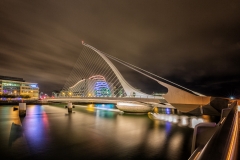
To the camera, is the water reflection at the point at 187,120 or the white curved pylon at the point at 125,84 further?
the white curved pylon at the point at 125,84

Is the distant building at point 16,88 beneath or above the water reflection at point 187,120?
above

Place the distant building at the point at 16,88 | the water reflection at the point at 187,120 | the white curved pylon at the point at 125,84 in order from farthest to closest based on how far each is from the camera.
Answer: the distant building at the point at 16,88, the white curved pylon at the point at 125,84, the water reflection at the point at 187,120

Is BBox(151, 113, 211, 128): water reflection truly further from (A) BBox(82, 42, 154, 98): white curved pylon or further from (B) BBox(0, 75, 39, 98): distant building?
(B) BBox(0, 75, 39, 98): distant building

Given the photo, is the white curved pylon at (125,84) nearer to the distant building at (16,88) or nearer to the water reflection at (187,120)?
the water reflection at (187,120)

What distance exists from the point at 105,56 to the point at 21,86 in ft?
253

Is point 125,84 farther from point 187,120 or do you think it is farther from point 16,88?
point 16,88

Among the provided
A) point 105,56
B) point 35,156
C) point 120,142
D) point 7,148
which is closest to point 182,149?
point 120,142

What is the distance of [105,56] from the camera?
41.0 m

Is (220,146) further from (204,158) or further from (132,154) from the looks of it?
Answer: (132,154)

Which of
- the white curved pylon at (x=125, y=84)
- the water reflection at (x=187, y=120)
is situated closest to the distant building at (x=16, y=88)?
the white curved pylon at (x=125, y=84)

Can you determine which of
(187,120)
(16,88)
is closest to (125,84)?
(187,120)

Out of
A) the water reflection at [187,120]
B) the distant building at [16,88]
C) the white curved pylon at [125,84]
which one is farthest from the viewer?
the distant building at [16,88]

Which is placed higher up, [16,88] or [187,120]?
[16,88]

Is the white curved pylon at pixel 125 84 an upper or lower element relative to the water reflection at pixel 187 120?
upper
